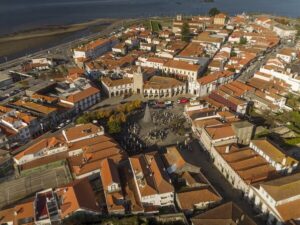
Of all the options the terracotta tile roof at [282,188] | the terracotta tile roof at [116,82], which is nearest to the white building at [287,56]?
the terracotta tile roof at [116,82]

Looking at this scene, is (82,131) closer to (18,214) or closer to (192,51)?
(18,214)

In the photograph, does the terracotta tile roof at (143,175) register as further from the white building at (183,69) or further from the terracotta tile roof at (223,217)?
the white building at (183,69)

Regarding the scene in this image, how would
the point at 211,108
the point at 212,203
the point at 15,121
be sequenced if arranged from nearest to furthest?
the point at 212,203
the point at 15,121
the point at 211,108

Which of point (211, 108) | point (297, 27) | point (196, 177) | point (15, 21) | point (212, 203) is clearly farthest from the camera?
point (15, 21)

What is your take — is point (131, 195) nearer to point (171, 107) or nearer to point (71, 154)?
point (71, 154)

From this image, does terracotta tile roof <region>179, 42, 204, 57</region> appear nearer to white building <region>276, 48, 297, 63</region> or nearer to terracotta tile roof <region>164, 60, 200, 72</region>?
Result: terracotta tile roof <region>164, 60, 200, 72</region>

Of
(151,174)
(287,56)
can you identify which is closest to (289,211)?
(151,174)

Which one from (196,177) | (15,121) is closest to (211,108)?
(196,177)

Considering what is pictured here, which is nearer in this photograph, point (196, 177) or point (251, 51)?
point (196, 177)
